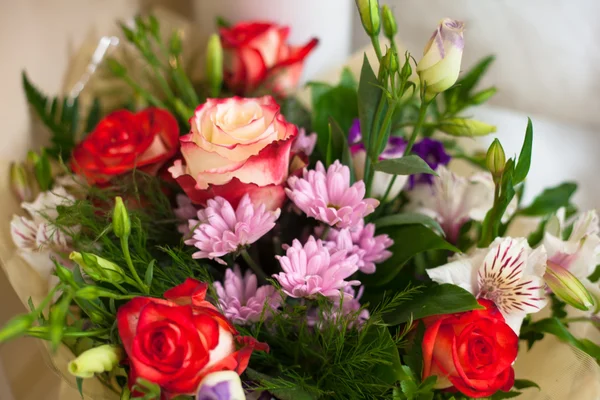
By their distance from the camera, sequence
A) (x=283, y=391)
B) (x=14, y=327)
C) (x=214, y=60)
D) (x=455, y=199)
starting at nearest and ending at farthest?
(x=14, y=327) → (x=283, y=391) → (x=455, y=199) → (x=214, y=60)

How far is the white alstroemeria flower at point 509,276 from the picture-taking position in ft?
1.29

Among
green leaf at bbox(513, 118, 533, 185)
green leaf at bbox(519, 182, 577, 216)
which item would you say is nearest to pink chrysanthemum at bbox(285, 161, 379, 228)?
green leaf at bbox(513, 118, 533, 185)

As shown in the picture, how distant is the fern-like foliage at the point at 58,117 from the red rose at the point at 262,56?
0.18m

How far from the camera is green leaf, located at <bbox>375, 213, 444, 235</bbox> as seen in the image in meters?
0.44

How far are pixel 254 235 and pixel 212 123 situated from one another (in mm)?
90

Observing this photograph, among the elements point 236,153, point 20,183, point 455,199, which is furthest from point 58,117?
point 455,199

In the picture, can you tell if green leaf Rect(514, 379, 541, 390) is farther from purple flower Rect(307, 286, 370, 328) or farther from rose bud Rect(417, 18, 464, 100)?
rose bud Rect(417, 18, 464, 100)

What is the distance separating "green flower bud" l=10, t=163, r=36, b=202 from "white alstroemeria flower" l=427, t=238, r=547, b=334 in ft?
1.30

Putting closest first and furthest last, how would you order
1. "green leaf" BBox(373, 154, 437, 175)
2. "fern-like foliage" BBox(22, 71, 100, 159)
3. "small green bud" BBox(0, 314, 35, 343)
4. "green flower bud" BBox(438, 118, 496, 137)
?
"small green bud" BBox(0, 314, 35, 343) → "green leaf" BBox(373, 154, 437, 175) → "green flower bud" BBox(438, 118, 496, 137) → "fern-like foliage" BBox(22, 71, 100, 159)

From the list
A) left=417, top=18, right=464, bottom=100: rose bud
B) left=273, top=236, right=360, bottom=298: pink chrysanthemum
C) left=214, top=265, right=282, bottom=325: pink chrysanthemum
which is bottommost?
left=214, top=265, right=282, bottom=325: pink chrysanthemum

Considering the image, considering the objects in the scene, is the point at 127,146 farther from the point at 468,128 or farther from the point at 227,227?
the point at 468,128

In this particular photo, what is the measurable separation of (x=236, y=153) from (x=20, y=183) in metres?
0.27

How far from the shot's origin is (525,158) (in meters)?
0.41

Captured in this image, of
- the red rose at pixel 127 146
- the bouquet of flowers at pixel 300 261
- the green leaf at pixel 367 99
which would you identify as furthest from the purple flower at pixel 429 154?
the red rose at pixel 127 146
